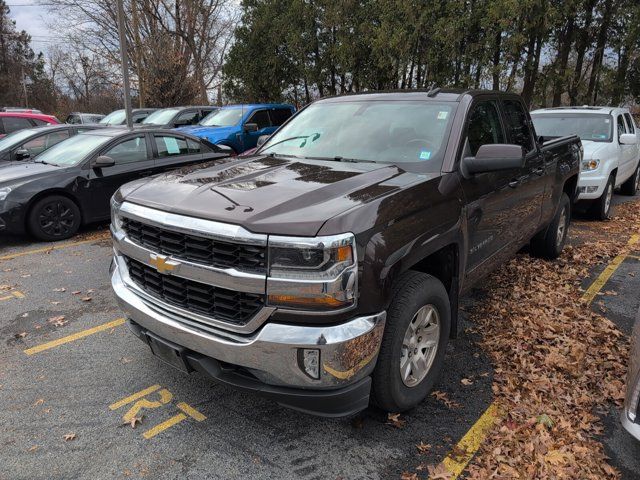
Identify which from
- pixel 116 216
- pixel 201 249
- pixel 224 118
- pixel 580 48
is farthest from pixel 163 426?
pixel 580 48

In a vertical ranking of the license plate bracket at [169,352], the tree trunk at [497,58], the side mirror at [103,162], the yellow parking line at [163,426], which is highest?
the tree trunk at [497,58]

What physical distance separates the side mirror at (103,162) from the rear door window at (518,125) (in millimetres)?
5313

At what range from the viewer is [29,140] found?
8672 mm

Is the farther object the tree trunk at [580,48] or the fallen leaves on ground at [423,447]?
the tree trunk at [580,48]

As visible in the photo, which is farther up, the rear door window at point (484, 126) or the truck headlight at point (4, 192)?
the rear door window at point (484, 126)

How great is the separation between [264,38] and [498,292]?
18.1m

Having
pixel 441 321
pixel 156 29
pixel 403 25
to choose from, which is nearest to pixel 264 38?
pixel 403 25

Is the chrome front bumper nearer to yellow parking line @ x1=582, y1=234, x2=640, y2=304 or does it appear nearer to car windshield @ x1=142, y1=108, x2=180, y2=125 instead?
yellow parking line @ x1=582, y1=234, x2=640, y2=304

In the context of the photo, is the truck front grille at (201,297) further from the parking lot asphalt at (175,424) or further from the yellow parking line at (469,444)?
the yellow parking line at (469,444)

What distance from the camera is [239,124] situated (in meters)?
12.4

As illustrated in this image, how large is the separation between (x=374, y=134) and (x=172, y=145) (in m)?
5.43

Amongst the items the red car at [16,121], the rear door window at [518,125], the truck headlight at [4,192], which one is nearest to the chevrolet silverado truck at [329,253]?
the rear door window at [518,125]

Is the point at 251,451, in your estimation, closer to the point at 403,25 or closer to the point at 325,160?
the point at 325,160

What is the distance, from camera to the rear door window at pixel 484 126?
3.58 meters
